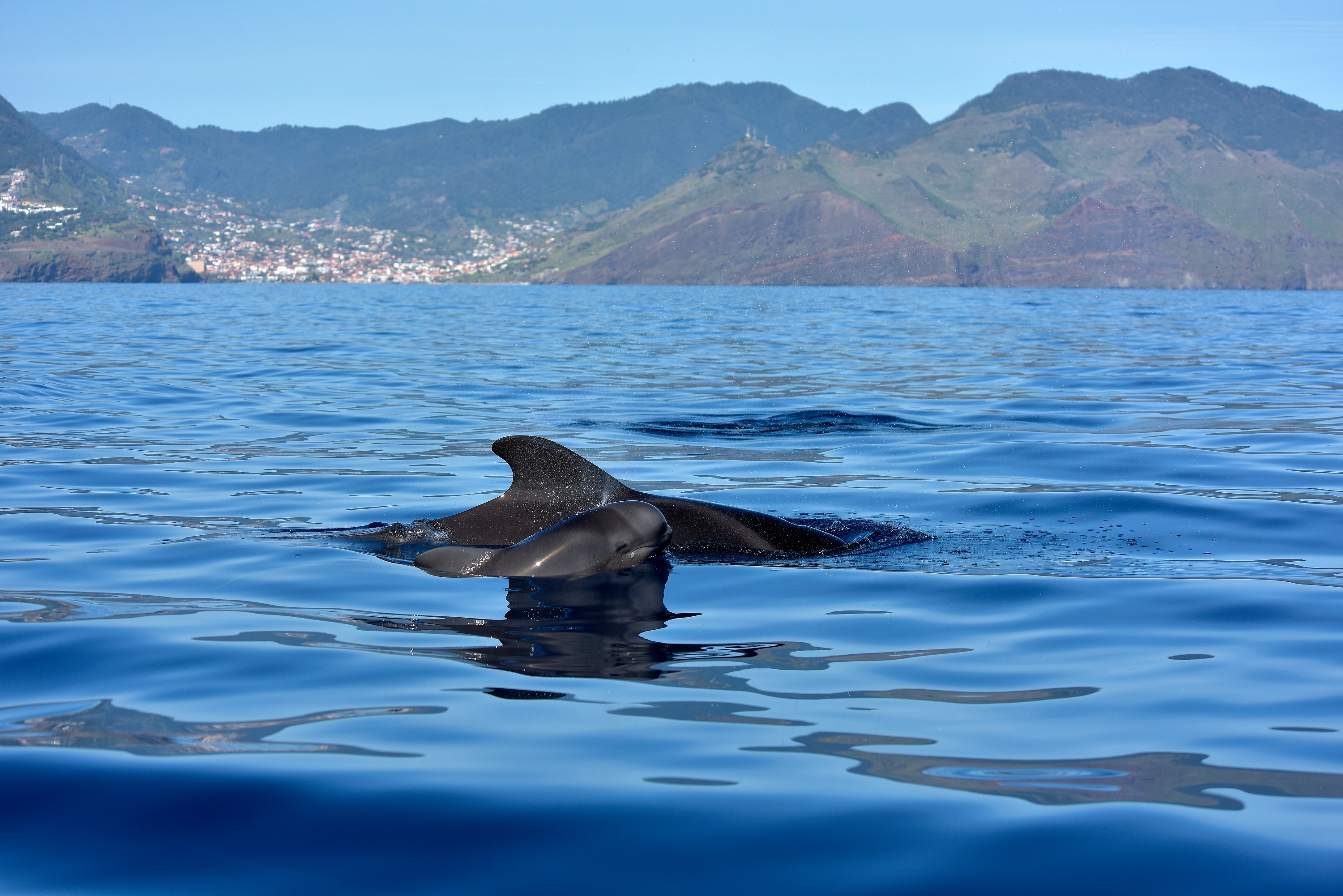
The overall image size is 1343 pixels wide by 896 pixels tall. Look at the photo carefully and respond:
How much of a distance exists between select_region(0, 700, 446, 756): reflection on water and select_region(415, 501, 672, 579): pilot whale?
2.63 m

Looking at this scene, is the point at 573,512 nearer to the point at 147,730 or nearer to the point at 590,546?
the point at 590,546

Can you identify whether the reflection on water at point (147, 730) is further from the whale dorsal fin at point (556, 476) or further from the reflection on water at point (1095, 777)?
the whale dorsal fin at point (556, 476)

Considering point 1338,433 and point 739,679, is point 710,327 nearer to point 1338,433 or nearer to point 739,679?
point 1338,433

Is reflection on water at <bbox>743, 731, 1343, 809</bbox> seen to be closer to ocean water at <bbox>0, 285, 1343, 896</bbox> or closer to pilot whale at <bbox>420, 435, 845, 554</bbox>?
ocean water at <bbox>0, 285, 1343, 896</bbox>

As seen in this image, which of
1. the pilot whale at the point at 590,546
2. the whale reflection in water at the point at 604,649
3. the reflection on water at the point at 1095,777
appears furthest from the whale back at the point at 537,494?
the reflection on water at the point at 1095,777

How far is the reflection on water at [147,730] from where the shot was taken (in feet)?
13.8

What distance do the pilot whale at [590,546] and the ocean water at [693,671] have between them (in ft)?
0.64

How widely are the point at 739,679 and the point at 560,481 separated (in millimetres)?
3110

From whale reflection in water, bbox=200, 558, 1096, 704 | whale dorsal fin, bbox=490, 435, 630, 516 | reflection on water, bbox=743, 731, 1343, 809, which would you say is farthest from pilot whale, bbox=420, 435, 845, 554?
reflection on water, bbox=743, 731, 1343, 809

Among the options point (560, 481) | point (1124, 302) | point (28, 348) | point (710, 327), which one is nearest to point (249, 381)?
point (28, 348)

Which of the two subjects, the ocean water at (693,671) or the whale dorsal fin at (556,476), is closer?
the ocean water at (693,671)

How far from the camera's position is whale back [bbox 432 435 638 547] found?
7.89m

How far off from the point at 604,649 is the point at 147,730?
7.22 ft

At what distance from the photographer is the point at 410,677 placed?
5293 mm
